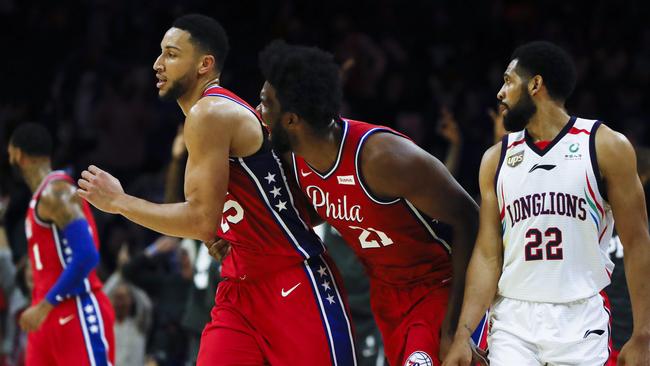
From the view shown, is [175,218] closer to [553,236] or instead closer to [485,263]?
[485,263]

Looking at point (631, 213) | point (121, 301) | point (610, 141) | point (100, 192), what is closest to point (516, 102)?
point (610, 141)

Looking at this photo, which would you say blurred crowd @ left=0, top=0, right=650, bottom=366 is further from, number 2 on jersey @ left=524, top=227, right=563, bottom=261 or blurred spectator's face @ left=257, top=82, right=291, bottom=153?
number 2 on jersey @ left=524, top=227, right=563, bottom=261

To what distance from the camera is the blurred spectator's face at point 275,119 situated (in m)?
4.56

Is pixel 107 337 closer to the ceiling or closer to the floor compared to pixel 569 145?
closer to the floor

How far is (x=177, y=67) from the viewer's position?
4.88 meters

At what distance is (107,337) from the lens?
654cm

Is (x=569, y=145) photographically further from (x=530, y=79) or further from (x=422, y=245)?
(x=422, y=245)

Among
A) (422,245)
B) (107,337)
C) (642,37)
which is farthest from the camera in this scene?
(642,37)

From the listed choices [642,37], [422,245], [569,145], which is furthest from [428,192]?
[642,37]

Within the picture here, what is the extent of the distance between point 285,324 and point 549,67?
1.57 meters

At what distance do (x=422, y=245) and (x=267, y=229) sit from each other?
69 centimetres

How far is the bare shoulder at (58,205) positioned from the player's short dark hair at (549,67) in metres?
3.24

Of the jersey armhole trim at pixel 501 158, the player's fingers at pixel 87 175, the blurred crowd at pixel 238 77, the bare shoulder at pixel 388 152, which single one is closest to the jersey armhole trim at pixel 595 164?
the jersey armhole trim at pixel 501 158

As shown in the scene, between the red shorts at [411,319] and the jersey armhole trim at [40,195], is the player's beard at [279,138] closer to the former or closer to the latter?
the red shorts at [411,319]
